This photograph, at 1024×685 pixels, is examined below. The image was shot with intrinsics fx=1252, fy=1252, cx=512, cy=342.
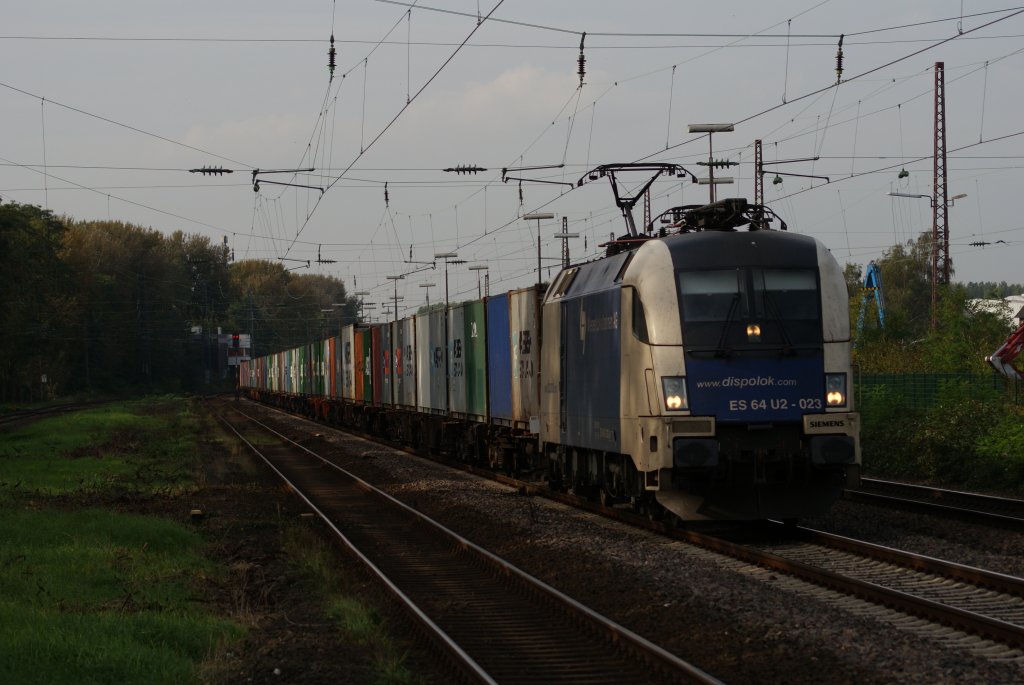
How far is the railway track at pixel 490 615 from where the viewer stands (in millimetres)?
8602

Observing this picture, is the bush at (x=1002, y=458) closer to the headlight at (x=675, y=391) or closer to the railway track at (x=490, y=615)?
the headlight at (x=675, y=391)

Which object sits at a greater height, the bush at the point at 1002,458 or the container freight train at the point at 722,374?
the container freight train at the point at 722,374

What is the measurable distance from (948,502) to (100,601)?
40.5ft

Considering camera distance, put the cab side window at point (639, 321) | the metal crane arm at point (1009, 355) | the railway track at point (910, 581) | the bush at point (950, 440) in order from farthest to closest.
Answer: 1. the metal crane arm at point (1009, 355)
2. the bush at point (950, 440)
3. the cab side window at point (639, 321)
4. the railway track at point (910, 581)

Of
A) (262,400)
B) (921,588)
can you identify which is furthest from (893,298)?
(921,588)

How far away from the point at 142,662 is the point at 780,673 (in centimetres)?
431

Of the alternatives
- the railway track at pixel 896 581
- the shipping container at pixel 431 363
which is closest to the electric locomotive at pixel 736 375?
the railway track at pixel 896 581

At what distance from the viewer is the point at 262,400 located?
312 feet

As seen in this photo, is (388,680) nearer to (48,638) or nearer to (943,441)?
(48,638)

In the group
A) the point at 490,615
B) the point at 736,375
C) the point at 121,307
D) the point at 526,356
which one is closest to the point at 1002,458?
the point at 526,356

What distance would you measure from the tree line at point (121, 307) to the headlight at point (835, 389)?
52346mm

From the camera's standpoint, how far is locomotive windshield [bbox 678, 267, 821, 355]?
13820 millimetres

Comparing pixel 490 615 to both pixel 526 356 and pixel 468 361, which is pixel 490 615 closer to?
pixel 526 356

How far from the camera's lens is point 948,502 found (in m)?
18.3
